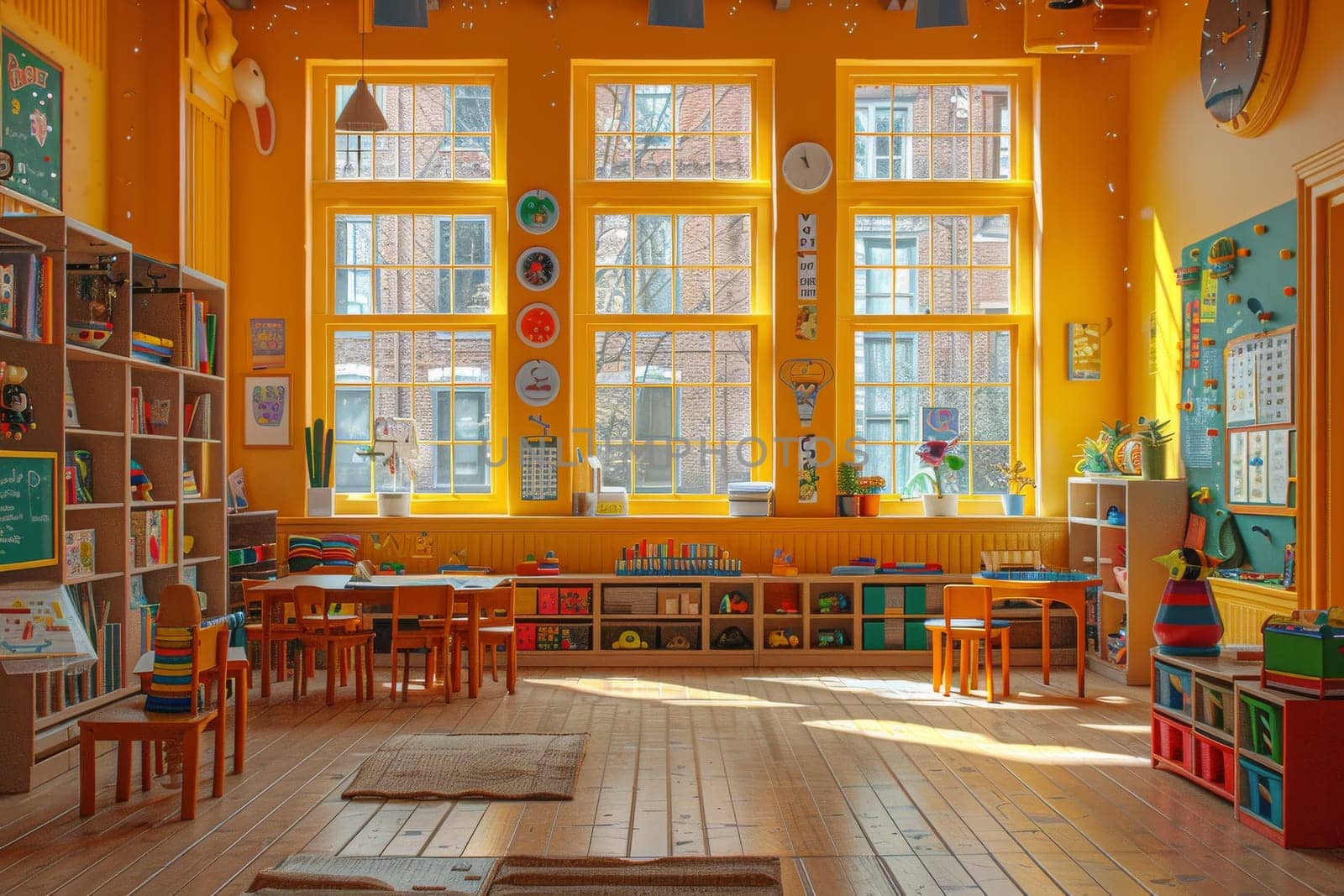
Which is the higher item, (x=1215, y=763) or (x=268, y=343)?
(x=268, y=343)

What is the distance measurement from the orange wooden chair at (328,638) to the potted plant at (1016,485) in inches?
192

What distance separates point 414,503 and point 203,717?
14.5 feet

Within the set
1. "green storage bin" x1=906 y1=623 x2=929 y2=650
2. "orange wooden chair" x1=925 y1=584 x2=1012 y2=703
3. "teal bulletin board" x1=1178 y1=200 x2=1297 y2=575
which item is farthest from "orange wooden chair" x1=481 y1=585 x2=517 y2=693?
"teal bulletin board" x1=1178 y1=200 x2=1297 y2=575

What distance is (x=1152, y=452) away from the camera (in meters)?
7.87

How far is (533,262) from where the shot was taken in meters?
8.95

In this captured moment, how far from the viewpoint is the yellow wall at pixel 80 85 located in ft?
22.5

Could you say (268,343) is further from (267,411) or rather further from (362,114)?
(362,114)

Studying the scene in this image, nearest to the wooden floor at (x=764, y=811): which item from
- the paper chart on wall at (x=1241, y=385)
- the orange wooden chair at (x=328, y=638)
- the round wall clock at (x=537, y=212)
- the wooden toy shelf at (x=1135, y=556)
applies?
the orange wooden chair at (x=328, y=638)

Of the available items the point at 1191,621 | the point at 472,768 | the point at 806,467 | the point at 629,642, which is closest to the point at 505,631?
the point at 629,642

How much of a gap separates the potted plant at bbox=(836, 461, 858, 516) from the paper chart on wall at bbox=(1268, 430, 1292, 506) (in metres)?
3.00

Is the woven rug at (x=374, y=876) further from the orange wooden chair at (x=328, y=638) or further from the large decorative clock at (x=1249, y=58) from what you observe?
the large decorative clock at (x=1249, y=58)

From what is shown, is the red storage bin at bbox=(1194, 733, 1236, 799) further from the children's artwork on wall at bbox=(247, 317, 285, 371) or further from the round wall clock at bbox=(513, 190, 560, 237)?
the children's artwork on wall at bbox=(247, 317, 285, 371)

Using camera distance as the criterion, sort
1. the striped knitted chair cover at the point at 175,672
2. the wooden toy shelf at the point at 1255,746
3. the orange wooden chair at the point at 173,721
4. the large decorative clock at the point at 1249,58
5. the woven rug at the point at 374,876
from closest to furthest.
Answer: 1. the woven rug at the point at 374,876
2. the wooden toy shelf at the point at 1255,746
3. the orange wooden chair at the point at 173,721
4. the striped knitted chair cover at the point at 175,672
5. the large decorative clock at the point at 1249,58

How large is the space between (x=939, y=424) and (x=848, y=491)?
98 centimetres
